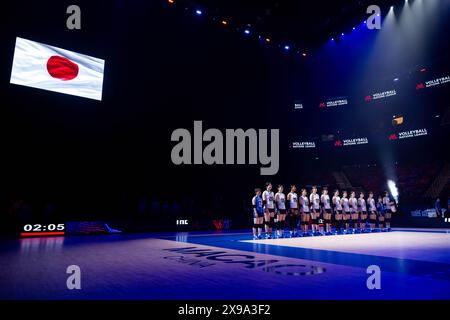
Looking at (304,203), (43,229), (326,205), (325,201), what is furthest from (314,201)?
(43,229)

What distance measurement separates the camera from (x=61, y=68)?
12.6 m

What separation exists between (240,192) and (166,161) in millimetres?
5847

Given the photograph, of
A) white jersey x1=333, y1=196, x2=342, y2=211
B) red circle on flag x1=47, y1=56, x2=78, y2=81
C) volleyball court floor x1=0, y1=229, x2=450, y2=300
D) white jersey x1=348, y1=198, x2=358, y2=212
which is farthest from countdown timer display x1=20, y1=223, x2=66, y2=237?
white jersey x1=348, y1=198, x2=358, y2=212

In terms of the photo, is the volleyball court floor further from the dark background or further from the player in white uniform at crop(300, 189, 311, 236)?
the dark background

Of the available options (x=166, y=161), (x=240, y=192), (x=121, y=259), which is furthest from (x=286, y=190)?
(x=121, y=259)

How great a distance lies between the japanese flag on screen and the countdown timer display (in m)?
5.56

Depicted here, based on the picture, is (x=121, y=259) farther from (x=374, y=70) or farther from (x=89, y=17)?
(x=374, y=70)

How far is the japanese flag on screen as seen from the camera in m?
11.7

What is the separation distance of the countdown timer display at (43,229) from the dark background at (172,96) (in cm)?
51

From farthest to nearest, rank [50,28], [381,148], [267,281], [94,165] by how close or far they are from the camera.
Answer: [381,148] → [94,165] → [50,28] → [267,281]

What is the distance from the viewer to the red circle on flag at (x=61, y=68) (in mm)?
12336

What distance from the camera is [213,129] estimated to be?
1748 cm

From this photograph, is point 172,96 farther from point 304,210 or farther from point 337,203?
point 337,203

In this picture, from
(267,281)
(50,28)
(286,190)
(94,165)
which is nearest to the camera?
(267,281)
